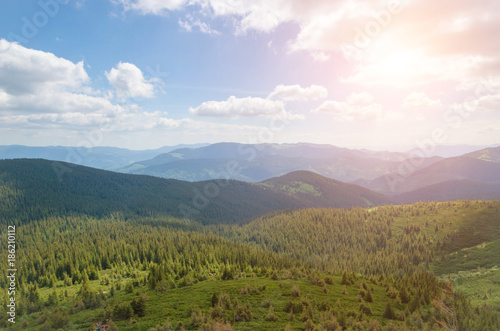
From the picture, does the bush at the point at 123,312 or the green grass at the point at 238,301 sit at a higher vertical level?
the bush at the point at 123,312

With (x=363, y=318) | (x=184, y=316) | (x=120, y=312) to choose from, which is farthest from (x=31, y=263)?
(x=363, y=318)

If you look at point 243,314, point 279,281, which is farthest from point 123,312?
point 279,281

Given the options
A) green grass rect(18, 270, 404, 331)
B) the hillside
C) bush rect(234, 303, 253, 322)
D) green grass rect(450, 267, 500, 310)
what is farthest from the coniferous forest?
green grass rect(450, 267, 500, 310)

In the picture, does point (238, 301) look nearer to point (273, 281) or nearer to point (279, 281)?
point (273, 281)

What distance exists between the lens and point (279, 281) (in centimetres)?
6650

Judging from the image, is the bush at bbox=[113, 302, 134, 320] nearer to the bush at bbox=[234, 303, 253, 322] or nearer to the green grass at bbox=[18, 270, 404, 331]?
the green grass at bbox=[18, 270, 404, 331]

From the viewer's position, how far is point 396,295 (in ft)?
190

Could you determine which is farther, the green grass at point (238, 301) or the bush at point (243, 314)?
the green grass at point (238, 301)

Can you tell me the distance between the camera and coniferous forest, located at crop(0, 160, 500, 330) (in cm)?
4250

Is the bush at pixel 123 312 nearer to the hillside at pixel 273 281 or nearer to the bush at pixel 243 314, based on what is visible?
the hillside at pixel 273 281

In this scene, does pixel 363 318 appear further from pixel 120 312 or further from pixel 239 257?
pixel 239 257

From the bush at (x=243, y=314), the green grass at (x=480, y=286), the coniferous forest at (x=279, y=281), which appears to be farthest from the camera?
the green grass at (x=480, y=286)

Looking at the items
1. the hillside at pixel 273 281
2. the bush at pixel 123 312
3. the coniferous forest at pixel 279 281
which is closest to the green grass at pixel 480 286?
the coniferous forest at pixel 279 281

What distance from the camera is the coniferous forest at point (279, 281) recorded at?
4250 centimetres
